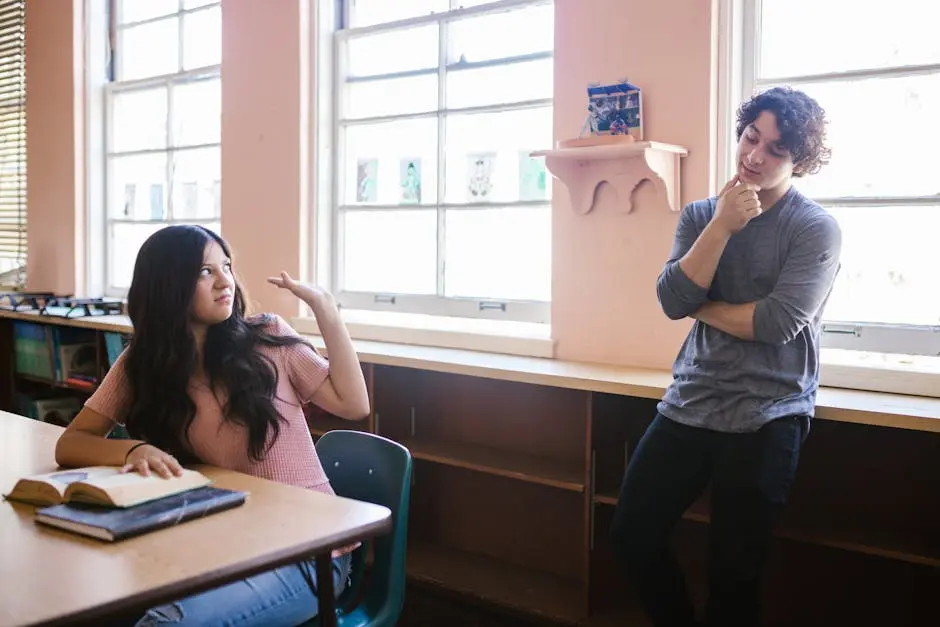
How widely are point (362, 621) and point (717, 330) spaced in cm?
109

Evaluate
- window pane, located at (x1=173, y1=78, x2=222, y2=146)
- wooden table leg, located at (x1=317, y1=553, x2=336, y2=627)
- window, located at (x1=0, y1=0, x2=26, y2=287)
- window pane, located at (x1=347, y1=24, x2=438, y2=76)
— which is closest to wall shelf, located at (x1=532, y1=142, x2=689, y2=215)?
window pane, located at (x1=347, y1=24, x2=438, y2=76)

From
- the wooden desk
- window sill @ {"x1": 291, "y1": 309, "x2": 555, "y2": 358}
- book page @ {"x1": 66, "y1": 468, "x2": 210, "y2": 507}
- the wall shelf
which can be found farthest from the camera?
window sill @ {"x1": 291, "y1": 309, "x2": 555, "y2": 358}

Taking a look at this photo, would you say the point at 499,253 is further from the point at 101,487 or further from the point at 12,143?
the point at 12,143

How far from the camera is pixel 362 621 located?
6.35ft

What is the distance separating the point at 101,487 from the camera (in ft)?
5.42

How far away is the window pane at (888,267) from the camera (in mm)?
2711

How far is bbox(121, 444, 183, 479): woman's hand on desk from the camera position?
180 centimetres

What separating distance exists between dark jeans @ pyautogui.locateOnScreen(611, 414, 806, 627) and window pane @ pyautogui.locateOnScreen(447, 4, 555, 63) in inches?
65.5

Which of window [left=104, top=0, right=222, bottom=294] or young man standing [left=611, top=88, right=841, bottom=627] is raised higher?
window [left=104, top=0, right=222, bottom=294]

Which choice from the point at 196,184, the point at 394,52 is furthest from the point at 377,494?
the point at 196,184

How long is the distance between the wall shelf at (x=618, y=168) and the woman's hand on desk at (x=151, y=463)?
62.8 inches

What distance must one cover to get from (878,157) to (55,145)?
450cm

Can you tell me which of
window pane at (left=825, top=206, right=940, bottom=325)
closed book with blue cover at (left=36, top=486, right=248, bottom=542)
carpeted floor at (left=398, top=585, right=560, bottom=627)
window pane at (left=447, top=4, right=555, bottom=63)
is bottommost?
carpeted floor at (left=398, top=585, right=560, bottom=627)

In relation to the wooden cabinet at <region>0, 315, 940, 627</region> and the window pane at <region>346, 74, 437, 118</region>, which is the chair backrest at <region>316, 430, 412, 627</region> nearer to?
the wooden cabinet at <region>0, 315, 940, 627</region>
